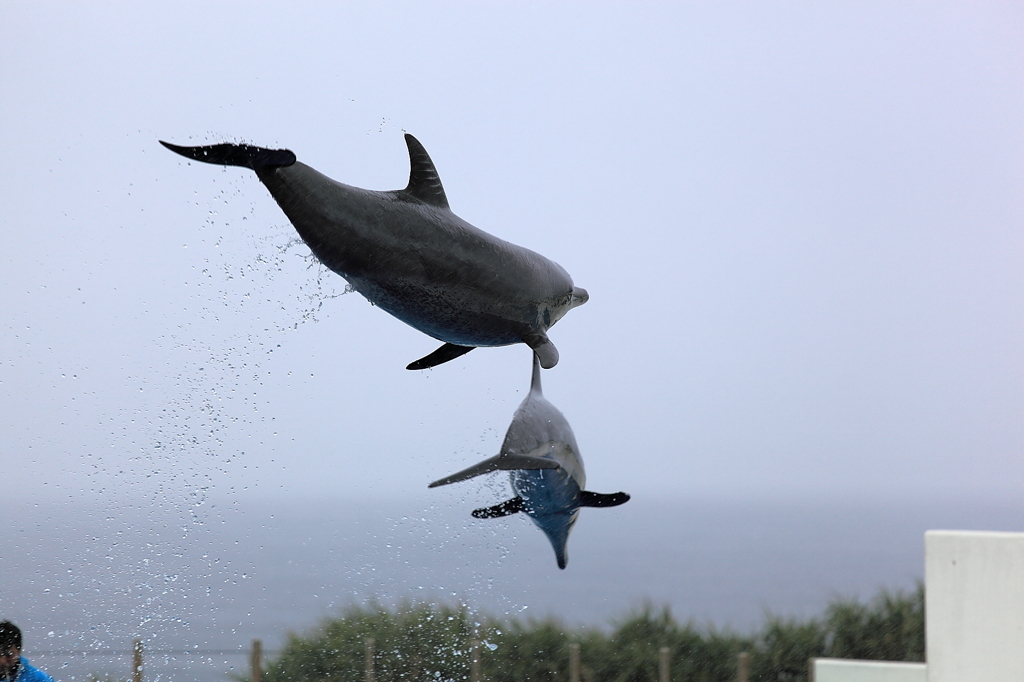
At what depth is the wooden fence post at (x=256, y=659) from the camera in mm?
10258

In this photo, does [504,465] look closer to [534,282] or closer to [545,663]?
[534,282]

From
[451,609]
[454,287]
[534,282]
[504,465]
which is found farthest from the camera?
[451,609]

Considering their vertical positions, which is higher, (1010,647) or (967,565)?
(967,565)

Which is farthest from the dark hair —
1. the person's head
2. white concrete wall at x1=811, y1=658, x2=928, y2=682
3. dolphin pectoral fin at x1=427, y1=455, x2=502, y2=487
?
white concrete wall at x1=811, y1=658, x2=928, y2=682

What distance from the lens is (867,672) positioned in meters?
5.95

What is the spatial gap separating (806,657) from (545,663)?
3.48 metres

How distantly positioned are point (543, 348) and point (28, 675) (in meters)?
3.02

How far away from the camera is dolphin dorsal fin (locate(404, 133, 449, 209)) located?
3295 millimetres

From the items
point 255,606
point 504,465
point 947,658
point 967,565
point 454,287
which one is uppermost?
point 454,287

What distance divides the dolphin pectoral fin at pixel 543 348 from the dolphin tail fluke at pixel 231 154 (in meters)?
1.38

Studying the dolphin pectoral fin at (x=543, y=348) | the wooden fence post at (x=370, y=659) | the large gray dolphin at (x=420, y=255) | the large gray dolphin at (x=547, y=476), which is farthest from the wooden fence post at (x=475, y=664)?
the dolphin pectoral fin at (x=543, y=348)

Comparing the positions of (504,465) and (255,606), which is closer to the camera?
(504,465)

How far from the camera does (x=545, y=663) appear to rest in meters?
10.9

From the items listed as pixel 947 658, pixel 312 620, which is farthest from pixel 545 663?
pixel 947 658
